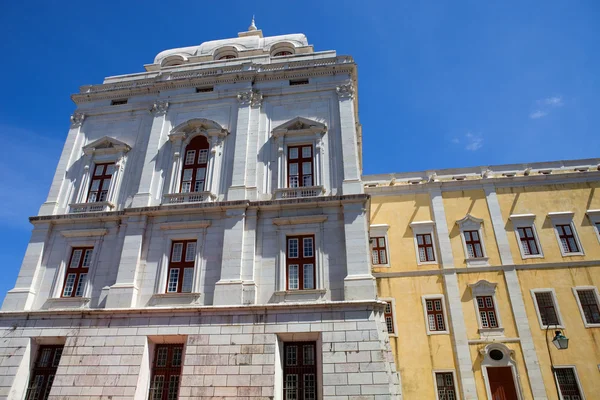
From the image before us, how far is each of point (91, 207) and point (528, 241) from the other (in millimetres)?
28098

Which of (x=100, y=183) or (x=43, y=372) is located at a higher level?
(x=100, y=183)

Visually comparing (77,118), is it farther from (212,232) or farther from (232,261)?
(232,261)

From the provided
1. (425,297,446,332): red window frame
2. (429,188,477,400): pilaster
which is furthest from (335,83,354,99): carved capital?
(425,297,446,332): red window frame

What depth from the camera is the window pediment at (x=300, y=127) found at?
20500mm

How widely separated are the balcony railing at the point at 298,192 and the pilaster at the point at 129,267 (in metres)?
6.88

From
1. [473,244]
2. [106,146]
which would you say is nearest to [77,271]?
[106,146]

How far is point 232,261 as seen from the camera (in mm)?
17281

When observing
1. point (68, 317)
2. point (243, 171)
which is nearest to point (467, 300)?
point (243, 171)

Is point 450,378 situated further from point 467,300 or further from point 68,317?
point 68,317

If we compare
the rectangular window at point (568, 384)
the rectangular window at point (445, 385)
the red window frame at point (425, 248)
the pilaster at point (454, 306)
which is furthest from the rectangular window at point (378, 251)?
the rectangular window at point (568, 384)

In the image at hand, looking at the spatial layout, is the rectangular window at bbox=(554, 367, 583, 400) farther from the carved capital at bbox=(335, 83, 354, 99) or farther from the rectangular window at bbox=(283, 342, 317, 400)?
the carved capital at bbox=(335, 83, 354, 99)

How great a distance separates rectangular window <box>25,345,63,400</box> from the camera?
54.4 feet

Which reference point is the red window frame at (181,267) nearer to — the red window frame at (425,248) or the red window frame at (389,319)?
the red window frame at (389,319)

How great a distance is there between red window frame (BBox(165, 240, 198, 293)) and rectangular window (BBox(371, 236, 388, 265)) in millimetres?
14268
